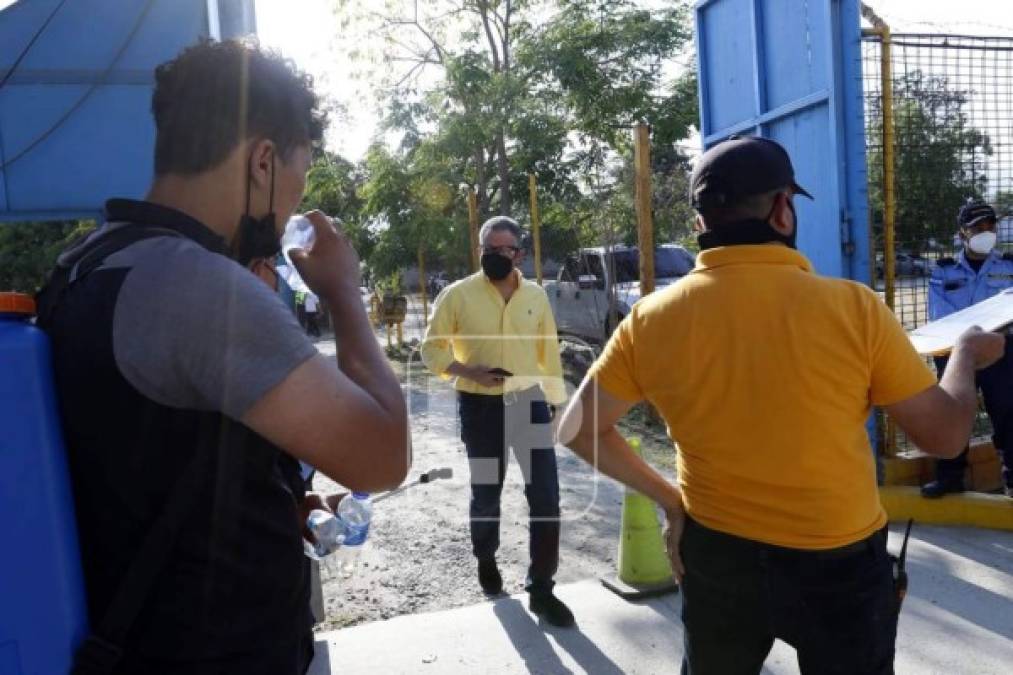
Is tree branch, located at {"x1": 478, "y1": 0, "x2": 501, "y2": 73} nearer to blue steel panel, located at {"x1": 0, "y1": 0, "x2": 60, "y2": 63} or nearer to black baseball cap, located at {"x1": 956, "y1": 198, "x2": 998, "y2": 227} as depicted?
black baseball cap, located at {"x1": 956, "y1": 198, "x2": 998, "y2": 227}

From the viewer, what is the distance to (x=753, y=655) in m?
1.93

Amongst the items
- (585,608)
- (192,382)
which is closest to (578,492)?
(585,608)

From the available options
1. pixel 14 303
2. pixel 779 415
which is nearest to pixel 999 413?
pixel 779 415

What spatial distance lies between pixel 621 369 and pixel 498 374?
2.12m

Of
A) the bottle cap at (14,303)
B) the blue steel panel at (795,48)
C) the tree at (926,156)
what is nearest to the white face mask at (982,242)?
the tree at (926,156)

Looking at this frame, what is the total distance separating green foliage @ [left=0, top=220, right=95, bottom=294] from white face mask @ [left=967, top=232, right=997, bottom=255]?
15.8m

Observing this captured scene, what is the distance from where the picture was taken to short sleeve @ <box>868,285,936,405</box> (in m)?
1.80

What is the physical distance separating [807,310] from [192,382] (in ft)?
4.13

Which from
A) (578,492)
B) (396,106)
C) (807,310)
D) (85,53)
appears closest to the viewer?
(807,310)

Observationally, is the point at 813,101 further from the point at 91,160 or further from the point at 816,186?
the point at 91,160

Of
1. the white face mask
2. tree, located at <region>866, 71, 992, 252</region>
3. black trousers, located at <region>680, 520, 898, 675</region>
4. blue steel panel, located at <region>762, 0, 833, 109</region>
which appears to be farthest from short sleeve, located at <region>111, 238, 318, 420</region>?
the white face mask

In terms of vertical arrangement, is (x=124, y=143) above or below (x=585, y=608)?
above

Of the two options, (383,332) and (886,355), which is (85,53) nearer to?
(886,355)

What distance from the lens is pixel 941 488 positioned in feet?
16.3
